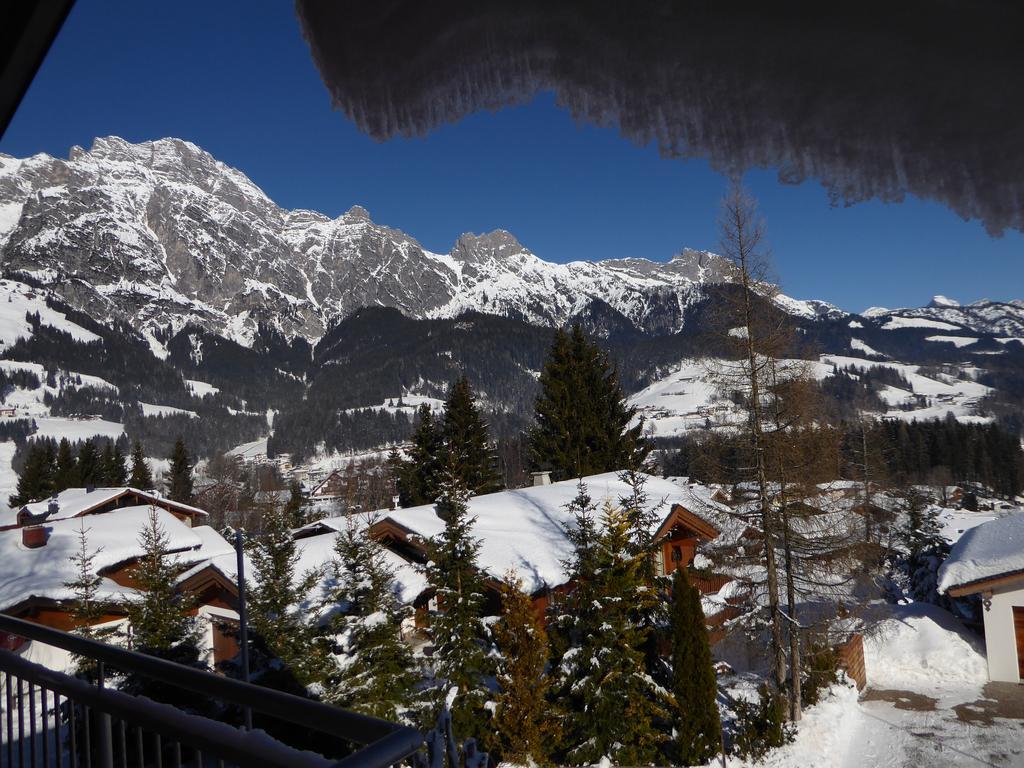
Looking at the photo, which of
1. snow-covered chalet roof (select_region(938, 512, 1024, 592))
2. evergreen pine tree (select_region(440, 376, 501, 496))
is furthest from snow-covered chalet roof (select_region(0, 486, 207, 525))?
→ snow-covered chalet roof (select_region(938, 512, 1024, 592))

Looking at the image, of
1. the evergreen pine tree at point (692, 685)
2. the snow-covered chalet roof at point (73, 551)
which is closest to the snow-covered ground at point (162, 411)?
the snow-covered chalet roof at point (73, 551)

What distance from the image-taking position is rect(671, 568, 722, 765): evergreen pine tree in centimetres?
887

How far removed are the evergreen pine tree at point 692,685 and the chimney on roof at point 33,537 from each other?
20409 mm

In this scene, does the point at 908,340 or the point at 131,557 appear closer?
the point at 908,340

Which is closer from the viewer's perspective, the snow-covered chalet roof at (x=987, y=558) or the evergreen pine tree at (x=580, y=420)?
the snow-covered chalet roof at (x=987, y=558)

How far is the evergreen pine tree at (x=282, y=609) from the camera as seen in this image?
8984 millimetres

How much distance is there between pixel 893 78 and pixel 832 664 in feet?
40.2

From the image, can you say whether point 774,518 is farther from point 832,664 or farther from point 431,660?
point 431,660

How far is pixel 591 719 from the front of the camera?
8828 mm

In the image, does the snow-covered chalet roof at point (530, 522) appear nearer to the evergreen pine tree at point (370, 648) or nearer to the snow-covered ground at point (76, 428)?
the evergreen pine tree at point (370, 648)

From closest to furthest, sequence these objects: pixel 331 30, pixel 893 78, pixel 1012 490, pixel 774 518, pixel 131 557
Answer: pixel 893 78 < pixel 331 30 < pixel 774 518 < pixel 131 557 < pixel 1012 490

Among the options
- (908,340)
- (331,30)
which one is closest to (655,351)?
(908,340)

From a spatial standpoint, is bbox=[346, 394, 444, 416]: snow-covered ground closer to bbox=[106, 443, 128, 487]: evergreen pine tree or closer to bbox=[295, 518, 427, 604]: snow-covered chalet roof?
bbox=[106, 443, 128, 487]: evergreen pine tree

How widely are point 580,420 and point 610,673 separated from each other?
19.9m
